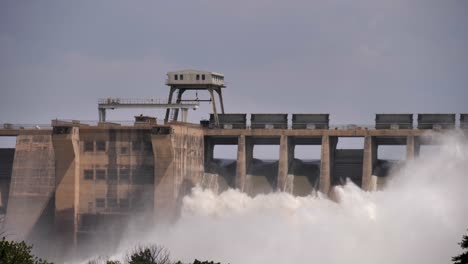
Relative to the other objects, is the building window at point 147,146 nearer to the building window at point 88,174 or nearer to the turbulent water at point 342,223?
the building window at point 88,174

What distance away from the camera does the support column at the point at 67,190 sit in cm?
12525

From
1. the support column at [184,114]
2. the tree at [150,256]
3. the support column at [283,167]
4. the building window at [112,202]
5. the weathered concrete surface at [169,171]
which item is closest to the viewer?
the tree at [150,256]

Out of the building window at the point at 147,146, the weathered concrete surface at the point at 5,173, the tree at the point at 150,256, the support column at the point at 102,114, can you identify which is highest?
the support column at the point at 102,114

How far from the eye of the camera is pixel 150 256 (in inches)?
3989

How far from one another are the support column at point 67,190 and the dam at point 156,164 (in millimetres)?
107

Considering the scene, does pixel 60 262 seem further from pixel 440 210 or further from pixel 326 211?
pixel 440 210

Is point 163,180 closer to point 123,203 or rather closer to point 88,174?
point 123,203

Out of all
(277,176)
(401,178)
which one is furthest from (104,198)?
(401,178)

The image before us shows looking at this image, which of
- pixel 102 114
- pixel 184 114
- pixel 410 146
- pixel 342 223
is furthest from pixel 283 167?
pixel 102 114

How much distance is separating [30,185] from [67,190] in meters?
5.66

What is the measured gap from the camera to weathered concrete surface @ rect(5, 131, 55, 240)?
12812 centimetres

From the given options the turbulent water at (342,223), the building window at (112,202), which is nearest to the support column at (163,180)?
the turbulent water at (342,223)

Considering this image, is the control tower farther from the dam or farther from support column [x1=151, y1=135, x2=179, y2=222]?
support column [x1=151, y1=135, x2=179, y2=222]

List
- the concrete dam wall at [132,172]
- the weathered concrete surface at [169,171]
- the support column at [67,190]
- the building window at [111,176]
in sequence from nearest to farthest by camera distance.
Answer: the weathered concrete surface at [169,171] → the concrete dam wall at [132,172] → the support column at [67,190] → the building window at [111,176]
